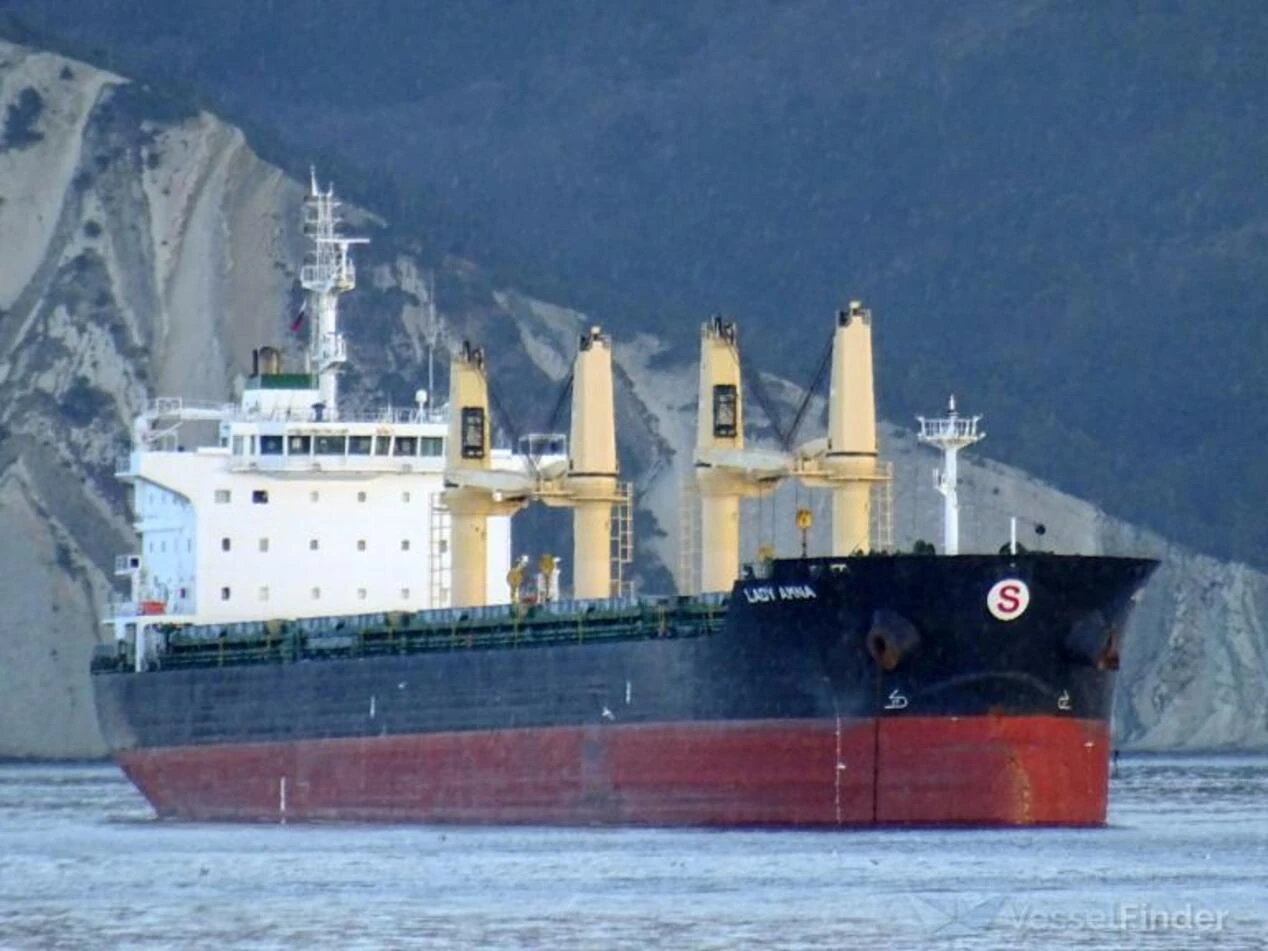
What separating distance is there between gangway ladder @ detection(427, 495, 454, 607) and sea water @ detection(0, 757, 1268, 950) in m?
7.79

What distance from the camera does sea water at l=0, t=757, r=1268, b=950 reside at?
37750 mm

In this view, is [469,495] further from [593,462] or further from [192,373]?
[192,373]

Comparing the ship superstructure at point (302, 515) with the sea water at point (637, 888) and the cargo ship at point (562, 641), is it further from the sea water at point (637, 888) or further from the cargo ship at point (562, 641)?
the sea water at point (637, 888)

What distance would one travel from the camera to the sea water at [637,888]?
3775 centimetres

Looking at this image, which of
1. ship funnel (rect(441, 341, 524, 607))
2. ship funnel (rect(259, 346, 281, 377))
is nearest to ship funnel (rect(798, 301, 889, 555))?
ship funnel (rect(441, 341, 524, 607))

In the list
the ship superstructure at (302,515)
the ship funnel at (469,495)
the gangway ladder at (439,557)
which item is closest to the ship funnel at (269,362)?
the ship superstructure at (302,515)

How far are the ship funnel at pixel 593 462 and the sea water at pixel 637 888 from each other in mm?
5889

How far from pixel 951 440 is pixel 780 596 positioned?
366 centimetres

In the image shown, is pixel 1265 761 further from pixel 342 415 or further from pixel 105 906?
pixel 105 906

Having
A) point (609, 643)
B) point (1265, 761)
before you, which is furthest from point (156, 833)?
point (1265, 761)

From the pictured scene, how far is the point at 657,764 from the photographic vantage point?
5166 cm

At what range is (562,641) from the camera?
54.4 meters

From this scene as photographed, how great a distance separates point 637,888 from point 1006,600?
8810 mm

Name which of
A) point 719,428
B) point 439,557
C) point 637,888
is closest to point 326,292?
point 439,557
